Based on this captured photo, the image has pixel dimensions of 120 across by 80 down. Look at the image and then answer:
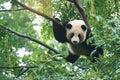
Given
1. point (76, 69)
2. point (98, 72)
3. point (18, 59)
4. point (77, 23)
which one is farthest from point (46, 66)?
point (77, 23)

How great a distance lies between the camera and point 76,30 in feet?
18.2

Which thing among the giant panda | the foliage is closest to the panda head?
the giant panda

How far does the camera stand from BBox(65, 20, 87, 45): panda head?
5408 mm

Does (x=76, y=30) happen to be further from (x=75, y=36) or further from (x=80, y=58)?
(x=80, y=58)

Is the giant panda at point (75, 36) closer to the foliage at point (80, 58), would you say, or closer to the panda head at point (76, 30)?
the panda head at point (76, 30)

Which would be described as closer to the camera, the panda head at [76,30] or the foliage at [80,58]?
the foliage at [80,58]

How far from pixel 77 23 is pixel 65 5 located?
0.60m

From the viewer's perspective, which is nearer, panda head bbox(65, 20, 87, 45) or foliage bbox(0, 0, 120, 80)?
foliage bbox(0, 0, 120, 80)

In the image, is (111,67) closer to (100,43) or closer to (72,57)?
(100,43)

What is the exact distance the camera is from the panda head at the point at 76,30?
541 cm

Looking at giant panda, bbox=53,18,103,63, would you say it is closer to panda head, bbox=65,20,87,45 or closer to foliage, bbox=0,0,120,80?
panda head, bbox=65,20,87,45

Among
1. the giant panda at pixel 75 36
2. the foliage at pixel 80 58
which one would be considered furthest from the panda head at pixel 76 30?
the foliage at pixel 80 58

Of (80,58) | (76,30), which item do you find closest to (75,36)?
(76,30)

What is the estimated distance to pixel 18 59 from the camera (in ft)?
15.8
